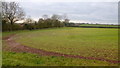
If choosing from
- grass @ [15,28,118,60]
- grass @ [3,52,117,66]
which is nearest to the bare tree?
grass @ [15,28,118,60]

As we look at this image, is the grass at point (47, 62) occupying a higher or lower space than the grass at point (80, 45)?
higher

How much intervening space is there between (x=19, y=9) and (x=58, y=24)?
41213mm

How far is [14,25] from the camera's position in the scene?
52000 mm

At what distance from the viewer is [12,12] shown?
4834cm

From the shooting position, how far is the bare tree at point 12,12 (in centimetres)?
4696

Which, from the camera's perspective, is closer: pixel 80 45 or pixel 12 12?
pixel 80 45

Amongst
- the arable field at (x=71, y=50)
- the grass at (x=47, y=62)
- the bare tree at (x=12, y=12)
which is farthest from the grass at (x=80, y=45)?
the bare tree at (x=12, y=12)

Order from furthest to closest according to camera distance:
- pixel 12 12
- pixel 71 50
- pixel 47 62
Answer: pixel 12 12 → pixel 71 50 → pixel 47 62

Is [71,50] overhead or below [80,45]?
overhead

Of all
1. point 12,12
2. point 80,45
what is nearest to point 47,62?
point 80,45

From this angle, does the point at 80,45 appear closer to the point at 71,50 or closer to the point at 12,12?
the point at 71,50

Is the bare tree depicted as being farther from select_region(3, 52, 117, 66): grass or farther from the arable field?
select_region(3, 52, 117, 66): grass

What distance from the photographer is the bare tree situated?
46956 millimetres

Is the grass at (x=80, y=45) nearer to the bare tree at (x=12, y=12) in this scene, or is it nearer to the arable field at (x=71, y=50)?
the arable field at (x=71, y=50)
